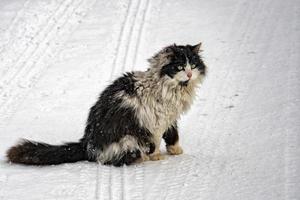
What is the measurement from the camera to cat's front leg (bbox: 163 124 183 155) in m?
6.71

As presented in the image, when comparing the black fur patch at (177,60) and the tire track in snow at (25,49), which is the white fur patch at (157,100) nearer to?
the black fur patch at (177,60)

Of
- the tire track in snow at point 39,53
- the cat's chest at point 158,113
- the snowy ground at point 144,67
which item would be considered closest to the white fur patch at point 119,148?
the snowy ground at point 144,67

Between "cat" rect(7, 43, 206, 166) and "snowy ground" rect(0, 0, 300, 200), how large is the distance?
0.16m

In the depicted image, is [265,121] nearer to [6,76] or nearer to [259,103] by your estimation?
[259,103]

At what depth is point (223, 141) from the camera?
708cm

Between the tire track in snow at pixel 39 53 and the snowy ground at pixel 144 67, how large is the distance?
2 centimetres

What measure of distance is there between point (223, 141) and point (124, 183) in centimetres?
190

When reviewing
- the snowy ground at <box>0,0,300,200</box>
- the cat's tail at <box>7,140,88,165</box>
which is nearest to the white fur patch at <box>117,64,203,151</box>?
the snowy ground at <box>0,0,300,200</box>

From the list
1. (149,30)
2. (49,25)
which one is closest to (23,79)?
(49,25)

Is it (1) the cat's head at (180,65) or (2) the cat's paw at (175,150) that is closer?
(1) the cat's head at (180,65)

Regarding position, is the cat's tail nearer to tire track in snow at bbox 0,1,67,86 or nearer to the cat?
the cat

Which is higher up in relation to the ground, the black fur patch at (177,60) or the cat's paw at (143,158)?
the black fur patch at (177,60)

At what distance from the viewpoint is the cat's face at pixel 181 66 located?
6277 millimetres

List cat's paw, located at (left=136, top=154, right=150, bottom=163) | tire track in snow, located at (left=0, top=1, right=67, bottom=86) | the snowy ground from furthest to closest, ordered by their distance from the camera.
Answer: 1. tire track in snow, located at (left=0, top=1, right=67, bottom=86)
2. cat's paw, located at (left=136, top=154, right=150, bottom=163)
3. the snowy ground
